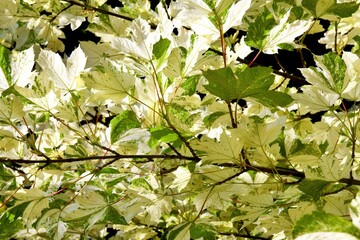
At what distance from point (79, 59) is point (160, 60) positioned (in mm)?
175

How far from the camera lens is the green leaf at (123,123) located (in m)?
0.86

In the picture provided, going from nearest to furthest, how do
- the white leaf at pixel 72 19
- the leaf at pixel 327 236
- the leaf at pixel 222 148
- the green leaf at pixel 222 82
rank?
the leaf at pixel 327 236
the green leaf at pixel 222 82
the leaf at pixel 222 148
the white leaf at pixel 72 19

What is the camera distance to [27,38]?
1652 mm

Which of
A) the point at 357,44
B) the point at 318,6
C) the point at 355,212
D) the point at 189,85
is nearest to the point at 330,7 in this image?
the point at 318,6

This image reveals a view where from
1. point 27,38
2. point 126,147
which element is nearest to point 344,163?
point 126,147

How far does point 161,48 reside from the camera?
75 centimetres

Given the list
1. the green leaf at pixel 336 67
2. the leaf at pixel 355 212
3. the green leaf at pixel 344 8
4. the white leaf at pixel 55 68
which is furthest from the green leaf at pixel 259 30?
the leaf at pixel 355 212

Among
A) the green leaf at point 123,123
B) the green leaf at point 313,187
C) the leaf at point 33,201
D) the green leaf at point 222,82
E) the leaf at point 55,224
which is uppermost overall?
the green leaf at point 222,82

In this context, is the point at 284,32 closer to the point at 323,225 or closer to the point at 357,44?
the point at 357,44

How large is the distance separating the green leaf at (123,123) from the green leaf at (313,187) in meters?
0.33

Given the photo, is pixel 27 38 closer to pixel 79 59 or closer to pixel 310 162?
pixel 79 59

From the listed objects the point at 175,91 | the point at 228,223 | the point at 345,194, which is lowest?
the point at 228,223

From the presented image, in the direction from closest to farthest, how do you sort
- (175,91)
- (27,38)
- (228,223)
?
(175,91)
(228,223)
(27,38)

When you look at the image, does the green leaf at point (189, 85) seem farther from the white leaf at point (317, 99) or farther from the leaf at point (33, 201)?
the leaf at point (33, 201)
